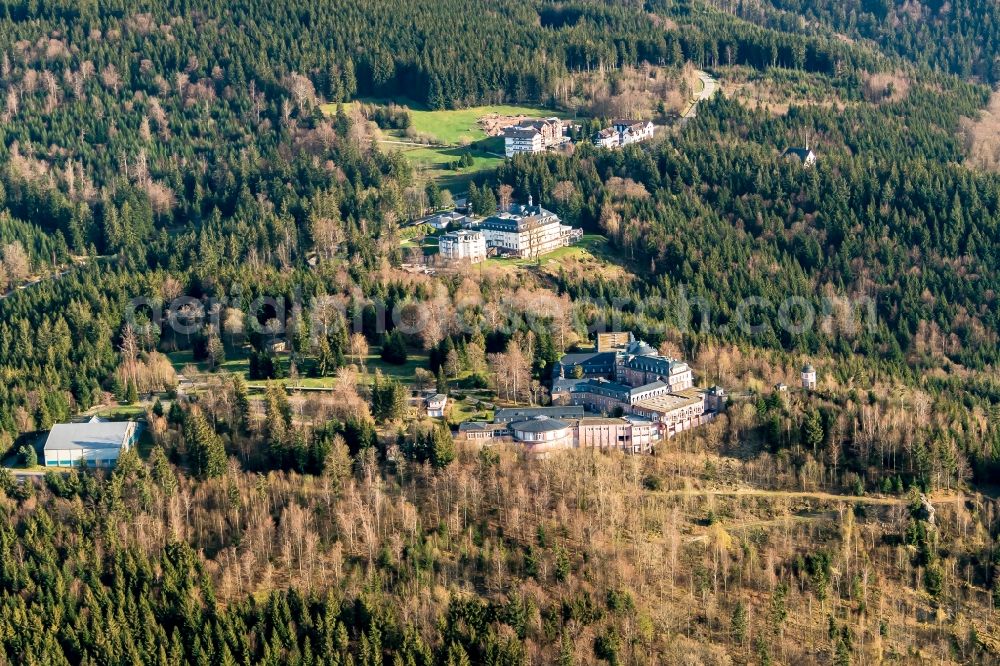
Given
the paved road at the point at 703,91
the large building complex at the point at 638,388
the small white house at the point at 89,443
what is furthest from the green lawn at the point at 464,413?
the paved road at the point at 703,91

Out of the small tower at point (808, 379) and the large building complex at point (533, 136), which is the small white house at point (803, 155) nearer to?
the large building complex at point (533, 136)

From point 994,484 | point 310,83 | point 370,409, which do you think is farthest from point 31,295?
point 994,484

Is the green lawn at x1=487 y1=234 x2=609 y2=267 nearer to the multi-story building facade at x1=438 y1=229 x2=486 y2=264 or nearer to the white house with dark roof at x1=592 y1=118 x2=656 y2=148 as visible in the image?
the multi-story building facade at x1=438 y1=229 x2=486 y2=264

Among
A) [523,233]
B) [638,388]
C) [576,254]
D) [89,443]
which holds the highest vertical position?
[638,388]

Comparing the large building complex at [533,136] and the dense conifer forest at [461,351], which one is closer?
the dense conifer forest at [461,351]

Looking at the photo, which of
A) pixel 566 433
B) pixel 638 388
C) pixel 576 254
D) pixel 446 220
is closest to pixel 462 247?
pixel 446 220

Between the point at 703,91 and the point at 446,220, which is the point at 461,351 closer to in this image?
the point at 446,220
